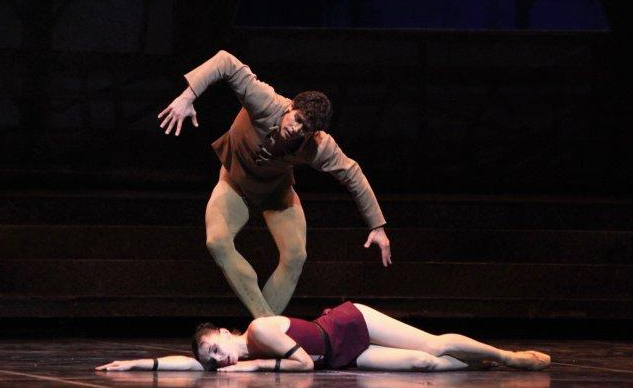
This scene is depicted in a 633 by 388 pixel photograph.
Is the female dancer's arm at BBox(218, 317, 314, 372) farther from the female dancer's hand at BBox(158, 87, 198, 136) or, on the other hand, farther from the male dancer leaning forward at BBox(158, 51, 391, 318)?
the female dancer's hand at BBox(158, 87, 198, 136)

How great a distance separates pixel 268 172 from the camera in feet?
22.0

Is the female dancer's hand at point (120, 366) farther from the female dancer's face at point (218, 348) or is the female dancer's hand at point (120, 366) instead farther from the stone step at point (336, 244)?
the stone step at point (336, 244)

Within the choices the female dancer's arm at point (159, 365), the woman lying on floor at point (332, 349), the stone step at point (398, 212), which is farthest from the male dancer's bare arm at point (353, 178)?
the stone step at point (398, 212)

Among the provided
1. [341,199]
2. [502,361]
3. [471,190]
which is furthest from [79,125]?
[502,361]

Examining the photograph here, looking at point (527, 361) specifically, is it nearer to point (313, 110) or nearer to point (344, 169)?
point (344, 169)

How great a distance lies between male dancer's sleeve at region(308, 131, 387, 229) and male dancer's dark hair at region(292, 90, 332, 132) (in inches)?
7.8

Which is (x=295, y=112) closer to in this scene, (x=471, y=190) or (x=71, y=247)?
(x=71, y=247)

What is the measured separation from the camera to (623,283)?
A: 8.75 meters

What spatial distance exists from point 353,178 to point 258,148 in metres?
0.49

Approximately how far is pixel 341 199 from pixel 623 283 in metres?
2.01

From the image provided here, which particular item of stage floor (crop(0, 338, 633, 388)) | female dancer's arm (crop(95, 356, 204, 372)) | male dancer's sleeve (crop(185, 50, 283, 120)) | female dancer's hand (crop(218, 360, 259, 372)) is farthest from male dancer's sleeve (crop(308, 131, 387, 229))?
female dancer's arm (crop(95, 356, 204, 372))

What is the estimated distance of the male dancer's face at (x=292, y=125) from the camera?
6270 millimetres

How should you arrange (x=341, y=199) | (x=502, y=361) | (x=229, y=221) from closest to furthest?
(x=502, y=361) < (x=229, y=221) < (x=341, y=199)

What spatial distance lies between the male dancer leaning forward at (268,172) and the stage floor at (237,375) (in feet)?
2.39
